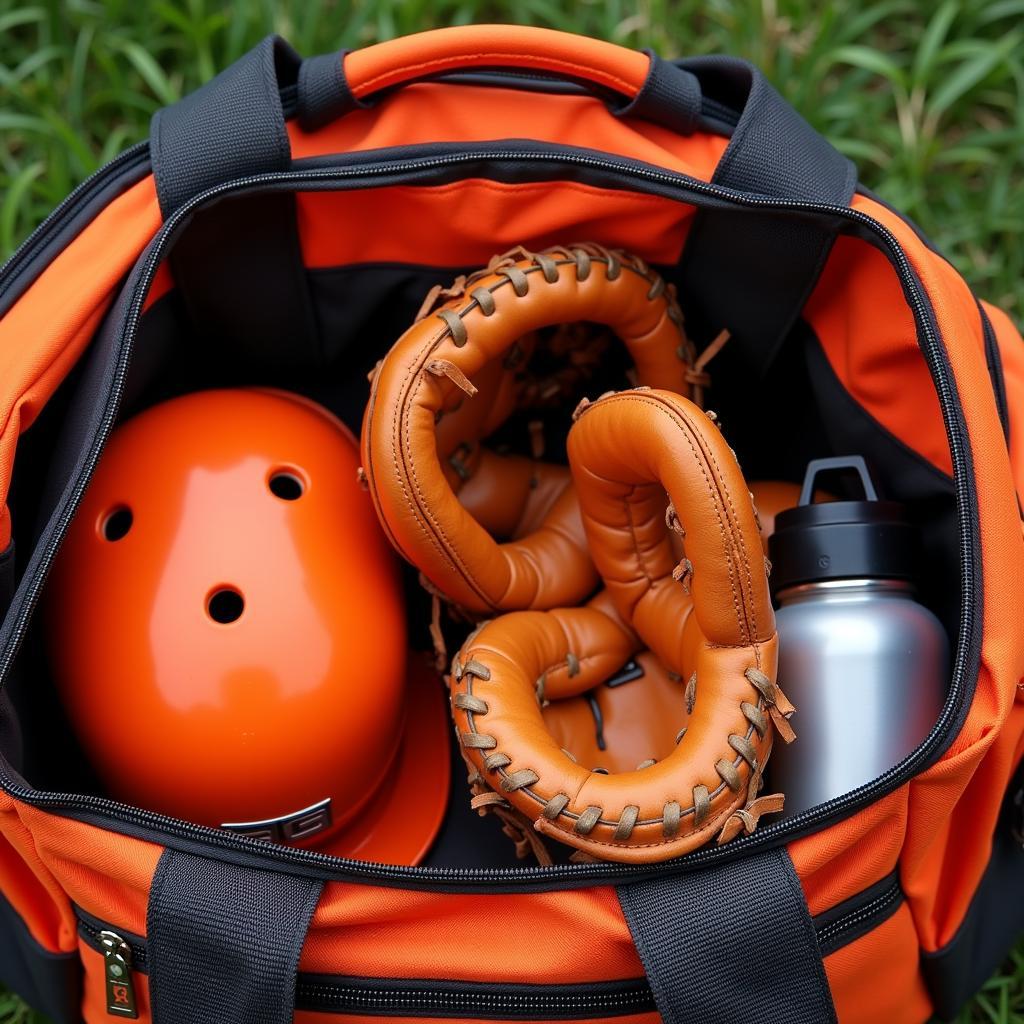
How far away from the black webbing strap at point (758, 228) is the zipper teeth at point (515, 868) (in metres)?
0.04

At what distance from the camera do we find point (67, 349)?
3.68 feet

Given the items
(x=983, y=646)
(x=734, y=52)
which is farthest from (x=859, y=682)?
(x=734, y=52)

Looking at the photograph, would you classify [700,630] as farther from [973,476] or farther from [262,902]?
[262,902]

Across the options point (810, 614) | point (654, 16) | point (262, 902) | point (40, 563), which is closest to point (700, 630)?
point (810, 614)

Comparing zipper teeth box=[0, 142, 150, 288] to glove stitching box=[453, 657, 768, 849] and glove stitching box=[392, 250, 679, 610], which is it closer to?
glove stitching box=[392, 250, 679, 610]

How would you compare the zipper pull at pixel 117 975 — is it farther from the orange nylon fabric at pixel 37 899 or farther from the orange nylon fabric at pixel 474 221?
the orange nylon fabric at pixel 474 221

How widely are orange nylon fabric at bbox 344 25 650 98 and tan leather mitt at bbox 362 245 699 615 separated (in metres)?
0.19

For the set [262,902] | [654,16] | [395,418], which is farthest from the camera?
[654,16]

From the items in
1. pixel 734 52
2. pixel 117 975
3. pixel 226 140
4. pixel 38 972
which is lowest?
pixel 38 972

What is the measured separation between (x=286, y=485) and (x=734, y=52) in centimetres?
108

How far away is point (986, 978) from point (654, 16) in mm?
1445

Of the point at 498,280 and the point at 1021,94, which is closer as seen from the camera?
the point at 498,280

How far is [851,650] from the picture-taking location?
3.83ft

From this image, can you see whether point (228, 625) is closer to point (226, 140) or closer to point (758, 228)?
point (226, 140)
